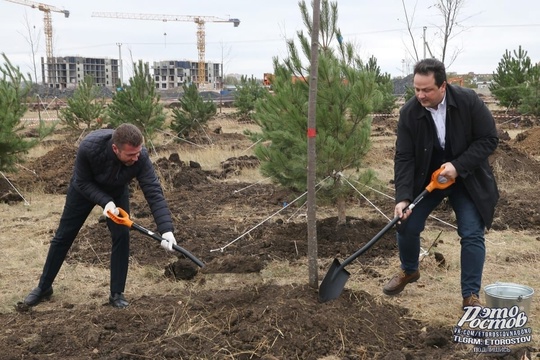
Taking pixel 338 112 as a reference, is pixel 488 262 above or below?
below

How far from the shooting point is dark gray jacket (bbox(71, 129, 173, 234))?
442 cm

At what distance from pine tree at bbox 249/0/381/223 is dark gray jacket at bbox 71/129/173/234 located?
6.58 ft

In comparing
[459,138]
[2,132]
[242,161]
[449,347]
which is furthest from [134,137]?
[242,161]

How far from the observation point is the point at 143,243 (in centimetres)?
654

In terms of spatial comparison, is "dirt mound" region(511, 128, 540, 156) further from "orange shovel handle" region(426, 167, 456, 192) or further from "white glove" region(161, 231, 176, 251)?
"white glove" region(161, 231, 176, 251)

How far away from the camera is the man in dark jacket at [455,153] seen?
3.94m

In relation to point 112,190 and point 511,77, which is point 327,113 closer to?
point 112,190

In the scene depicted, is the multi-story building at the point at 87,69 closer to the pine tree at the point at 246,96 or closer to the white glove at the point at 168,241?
the pine tree at the point at 246,96

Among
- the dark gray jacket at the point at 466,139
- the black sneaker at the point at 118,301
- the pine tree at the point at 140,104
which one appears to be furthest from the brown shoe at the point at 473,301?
the pine tree at the point at 140,104

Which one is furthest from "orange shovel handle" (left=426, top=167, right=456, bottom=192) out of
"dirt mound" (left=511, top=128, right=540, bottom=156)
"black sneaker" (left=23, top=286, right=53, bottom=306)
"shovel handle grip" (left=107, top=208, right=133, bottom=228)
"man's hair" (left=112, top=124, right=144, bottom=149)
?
"dirt mound" (left=511, top=128, right=540, bottom=156)

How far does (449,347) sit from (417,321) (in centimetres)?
45

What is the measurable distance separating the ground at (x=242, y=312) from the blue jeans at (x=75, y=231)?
0.85 feet

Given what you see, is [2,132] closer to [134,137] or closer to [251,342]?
[134,137]

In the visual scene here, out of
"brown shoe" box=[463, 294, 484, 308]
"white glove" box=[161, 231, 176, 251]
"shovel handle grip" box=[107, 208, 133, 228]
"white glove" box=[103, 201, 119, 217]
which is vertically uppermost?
"white glove" box=[103, 201, 119, 217]
